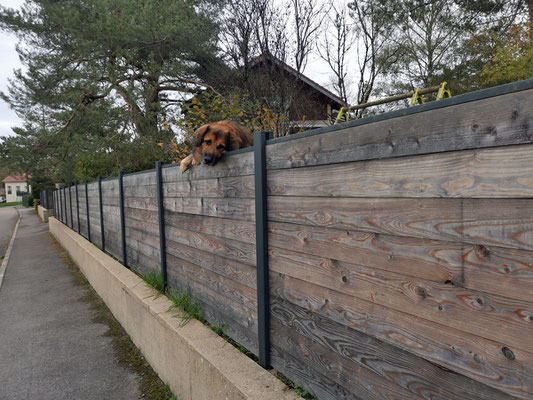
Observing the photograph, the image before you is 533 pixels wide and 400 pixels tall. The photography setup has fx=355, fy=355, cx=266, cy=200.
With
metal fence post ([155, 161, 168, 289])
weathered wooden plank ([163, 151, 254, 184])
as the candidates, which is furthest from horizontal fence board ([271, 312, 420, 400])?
metal fence post ([155, 161, 168, 289])

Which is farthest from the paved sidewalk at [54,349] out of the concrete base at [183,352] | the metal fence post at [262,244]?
the metal fence post at [262,244]

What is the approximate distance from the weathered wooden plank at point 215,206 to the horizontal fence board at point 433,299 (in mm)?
673

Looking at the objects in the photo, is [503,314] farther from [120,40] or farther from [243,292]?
[120,40]

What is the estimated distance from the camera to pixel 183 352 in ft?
9.28

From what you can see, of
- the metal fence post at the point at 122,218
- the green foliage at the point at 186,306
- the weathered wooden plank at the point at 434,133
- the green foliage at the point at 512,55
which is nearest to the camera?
the weathered wooden plank at the point at 434,133

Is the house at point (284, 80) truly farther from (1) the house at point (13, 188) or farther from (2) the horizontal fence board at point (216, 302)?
(1) the house at point (13, 188)

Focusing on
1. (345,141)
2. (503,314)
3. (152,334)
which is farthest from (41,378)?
(503,314)

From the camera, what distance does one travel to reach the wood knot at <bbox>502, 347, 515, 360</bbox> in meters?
1.10

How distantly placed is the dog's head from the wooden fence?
0.31 m

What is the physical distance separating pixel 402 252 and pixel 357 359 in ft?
1.92

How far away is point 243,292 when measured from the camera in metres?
2.56

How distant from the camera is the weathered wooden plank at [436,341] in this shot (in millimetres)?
1097

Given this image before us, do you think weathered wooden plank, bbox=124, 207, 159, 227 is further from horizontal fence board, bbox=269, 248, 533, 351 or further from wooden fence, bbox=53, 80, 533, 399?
horizontal fence board, bbox=269, 248, 533, 351

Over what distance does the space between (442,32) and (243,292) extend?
65.0ft
